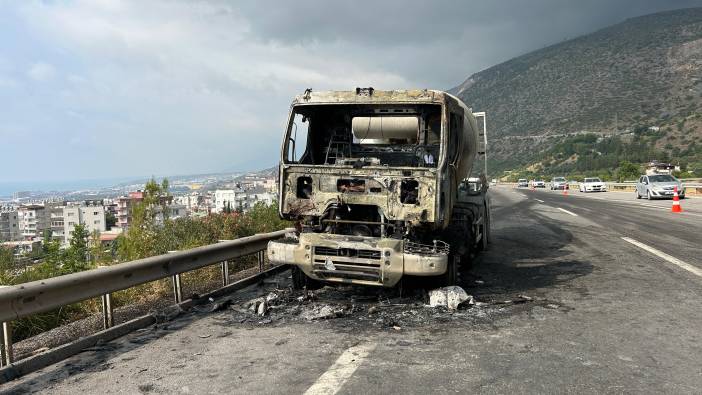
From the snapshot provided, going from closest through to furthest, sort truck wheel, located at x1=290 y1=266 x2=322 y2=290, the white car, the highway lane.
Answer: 1. truck wheel, located at x1=290 y1=266 x2=322 y2=290
2. the highway lane
3. the white car

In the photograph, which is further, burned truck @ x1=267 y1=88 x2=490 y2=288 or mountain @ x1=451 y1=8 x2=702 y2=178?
mountain @ x1=451 y1=8 x2=702 y2=178

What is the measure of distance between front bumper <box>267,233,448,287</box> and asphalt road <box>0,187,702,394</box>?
40cm

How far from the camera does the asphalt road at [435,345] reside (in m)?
3.91

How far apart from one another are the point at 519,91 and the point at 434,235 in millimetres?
144693

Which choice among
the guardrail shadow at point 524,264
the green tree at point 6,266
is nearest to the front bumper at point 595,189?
the guardrail shadow at point 524,264

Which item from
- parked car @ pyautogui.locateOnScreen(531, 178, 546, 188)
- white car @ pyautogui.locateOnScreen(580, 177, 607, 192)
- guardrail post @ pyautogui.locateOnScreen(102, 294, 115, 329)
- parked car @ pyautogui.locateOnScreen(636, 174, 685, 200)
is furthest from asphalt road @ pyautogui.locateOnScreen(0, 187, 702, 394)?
parked car @ pyautogui.locateOnScreen(531, 178, 546, 188)

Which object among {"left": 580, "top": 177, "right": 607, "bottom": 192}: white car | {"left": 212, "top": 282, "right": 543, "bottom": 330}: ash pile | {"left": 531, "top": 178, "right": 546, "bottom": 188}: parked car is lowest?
{"left": 531, "top": 178, "right": 546, "bottom": 188}: parked car

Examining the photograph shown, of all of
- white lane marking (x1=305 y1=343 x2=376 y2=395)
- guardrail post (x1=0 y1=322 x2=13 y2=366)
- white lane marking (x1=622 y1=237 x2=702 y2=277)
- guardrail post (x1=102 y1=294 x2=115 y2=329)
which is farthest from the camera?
white lane marking (x1=622 y1=237 x2=702 y2=277)

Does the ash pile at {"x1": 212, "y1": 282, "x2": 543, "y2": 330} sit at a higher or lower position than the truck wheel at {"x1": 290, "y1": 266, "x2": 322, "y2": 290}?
lower

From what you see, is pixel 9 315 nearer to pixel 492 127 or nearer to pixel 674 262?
pixel 674 262

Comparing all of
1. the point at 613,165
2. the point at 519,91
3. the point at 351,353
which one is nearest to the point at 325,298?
the point at 351,353

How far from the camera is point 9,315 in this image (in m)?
4.30

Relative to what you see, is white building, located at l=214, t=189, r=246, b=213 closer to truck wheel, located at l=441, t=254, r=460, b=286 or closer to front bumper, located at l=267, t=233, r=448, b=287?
front bumper, located at l=267, t=233, r=448, b=287

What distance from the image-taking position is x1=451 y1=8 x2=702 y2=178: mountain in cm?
8875
